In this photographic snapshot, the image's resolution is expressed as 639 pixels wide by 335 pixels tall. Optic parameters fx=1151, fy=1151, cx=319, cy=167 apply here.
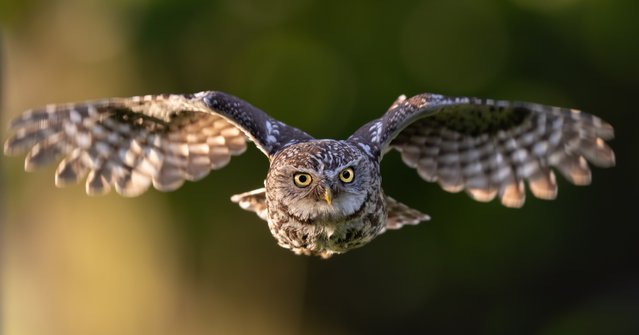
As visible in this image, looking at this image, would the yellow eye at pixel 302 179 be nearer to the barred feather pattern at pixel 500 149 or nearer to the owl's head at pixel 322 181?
the owl's head at pixel 322 181

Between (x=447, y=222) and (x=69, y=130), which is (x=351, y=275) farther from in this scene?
(x=69, y=130)

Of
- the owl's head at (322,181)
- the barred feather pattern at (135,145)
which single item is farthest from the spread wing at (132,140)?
the owl's head at (322,181)

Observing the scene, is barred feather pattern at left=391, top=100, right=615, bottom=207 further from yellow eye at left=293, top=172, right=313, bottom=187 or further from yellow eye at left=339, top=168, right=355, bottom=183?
yellow eye at left=293, top=172, right=313, bottom=187

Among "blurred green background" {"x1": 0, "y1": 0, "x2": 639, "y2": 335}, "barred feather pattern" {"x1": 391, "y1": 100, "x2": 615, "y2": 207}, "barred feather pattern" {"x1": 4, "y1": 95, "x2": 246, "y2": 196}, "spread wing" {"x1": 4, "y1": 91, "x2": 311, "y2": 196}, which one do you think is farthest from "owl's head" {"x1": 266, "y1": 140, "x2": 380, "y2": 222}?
"blurred green background" {"x1": 0, "y1": 0, "x2": 639, "y2": 335}

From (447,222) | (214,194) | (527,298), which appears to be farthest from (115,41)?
(527,298)

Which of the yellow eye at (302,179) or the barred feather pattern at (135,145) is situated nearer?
the yellow eye at (302,179)

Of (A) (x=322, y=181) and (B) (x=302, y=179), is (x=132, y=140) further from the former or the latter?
(A) (x=322, y=181)

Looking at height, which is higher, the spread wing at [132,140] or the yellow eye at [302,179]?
the spread wing at [132,140]

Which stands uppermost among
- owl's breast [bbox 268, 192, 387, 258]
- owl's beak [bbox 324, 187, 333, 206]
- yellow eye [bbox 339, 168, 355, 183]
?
yellow eye [bbox 339, 168, 355, 183]
